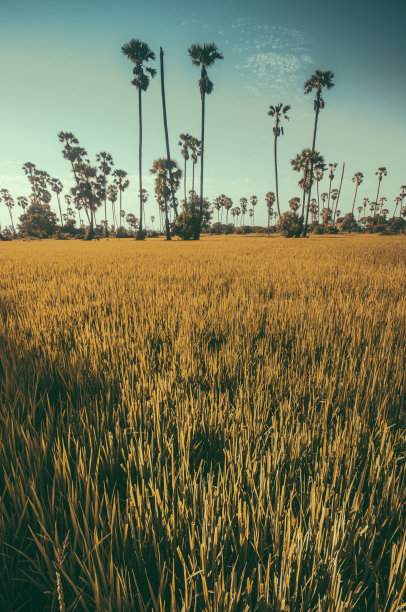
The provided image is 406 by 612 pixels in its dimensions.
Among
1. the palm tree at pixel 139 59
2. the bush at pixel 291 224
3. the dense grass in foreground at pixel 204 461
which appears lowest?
the dense grass in foreground at pixel 204 461

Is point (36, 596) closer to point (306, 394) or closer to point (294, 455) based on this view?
point (294, 455)

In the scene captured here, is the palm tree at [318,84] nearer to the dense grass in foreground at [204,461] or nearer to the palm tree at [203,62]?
the palm tree at [203,62]

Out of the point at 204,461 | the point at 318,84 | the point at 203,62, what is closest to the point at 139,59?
the point at 203,62

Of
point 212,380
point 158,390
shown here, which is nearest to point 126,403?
point 158,390

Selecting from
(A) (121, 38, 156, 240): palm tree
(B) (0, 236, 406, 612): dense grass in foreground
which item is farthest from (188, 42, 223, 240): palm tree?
(B) (0, 236, 406, 612): dense grass in foreground

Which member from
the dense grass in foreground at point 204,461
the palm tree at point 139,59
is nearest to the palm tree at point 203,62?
the palm tree at point 139,59

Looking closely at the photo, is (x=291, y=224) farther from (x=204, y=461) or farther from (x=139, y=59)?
(x=204, y=461)

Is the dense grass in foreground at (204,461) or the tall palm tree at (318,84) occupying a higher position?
the tall palm tree at (318,84)

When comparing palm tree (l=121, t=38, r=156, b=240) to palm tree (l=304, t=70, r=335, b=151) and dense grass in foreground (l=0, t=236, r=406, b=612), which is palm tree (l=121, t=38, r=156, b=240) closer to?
palm tree (l=304, t=70, r=335, b=151)

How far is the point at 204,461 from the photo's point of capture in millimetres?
996

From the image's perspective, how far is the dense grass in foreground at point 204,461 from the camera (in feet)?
2.03

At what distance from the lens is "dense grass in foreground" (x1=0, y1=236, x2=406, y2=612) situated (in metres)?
0.62

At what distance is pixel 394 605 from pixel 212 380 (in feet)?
3.60

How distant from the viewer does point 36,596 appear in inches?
26.4
